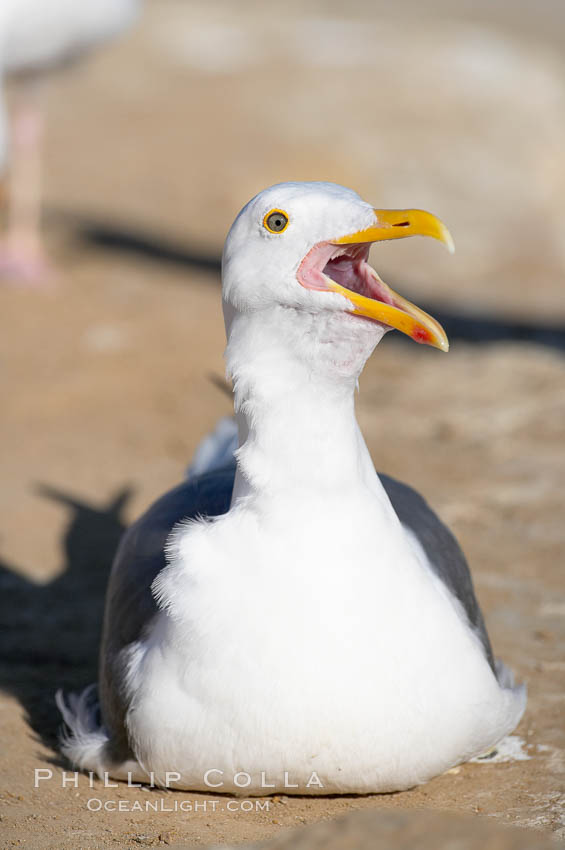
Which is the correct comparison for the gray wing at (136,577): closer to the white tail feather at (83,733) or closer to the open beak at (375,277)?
the white tail feather at (83,733)

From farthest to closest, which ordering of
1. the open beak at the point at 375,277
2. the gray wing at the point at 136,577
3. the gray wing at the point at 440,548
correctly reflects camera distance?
the gray wing at the point at 440,548 → the gray wing at the point at 136,577 → the open beak at the point at 375,277

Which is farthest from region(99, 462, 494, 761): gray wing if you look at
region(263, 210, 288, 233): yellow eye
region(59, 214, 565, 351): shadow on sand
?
region(59, 214, 565, 351): shadow on sand

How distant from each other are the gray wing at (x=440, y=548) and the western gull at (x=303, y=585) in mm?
325

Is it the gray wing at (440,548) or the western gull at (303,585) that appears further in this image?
the gray wing at (440,548)

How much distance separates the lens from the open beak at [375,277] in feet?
10.1

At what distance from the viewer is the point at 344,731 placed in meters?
3.21

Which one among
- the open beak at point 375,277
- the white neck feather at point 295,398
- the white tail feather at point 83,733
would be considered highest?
the open beak at point 375,277

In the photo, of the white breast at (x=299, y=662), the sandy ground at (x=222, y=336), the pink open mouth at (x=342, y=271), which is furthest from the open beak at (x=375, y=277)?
the sandy ground at (x=222, y=336)

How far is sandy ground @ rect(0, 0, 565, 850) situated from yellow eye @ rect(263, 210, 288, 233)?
A: 0.93m

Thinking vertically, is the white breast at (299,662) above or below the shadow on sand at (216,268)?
above

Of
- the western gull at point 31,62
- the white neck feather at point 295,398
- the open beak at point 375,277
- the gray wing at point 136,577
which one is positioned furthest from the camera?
the western gull at point 31,62

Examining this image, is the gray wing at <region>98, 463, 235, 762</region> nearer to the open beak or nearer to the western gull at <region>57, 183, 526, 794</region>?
the western gull at <region>57, 183, 526, 794</region>

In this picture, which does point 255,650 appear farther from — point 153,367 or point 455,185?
point 455,185

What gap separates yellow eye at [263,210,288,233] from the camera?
10.4ft
